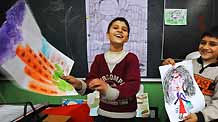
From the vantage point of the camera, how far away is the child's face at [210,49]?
55.9 inches

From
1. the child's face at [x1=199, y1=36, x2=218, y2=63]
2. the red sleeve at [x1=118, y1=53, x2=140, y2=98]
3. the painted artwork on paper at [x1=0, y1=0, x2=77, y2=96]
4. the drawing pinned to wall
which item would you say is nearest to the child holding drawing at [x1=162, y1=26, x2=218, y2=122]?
the child's face at [x1=199, y1=36, x2=218, y2=63]

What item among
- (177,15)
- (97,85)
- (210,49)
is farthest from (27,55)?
(177,15)

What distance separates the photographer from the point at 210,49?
55.8 inches

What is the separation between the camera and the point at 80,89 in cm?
129

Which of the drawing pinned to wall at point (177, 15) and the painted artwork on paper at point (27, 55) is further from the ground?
the drawing pinned to wall at point (177, 15)

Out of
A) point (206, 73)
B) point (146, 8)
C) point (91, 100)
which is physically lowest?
point (91, 100)

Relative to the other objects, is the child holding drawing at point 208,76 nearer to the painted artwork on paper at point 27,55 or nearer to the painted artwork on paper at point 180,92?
the painted artwork on paper at point 180,92

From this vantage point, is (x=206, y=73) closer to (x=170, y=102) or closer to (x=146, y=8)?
(x=170, y=102)

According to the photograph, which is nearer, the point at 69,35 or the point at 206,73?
the point at 206,73

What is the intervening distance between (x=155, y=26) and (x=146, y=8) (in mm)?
170

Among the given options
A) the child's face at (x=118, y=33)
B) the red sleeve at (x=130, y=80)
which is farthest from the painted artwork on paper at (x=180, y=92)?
the child's face at (x=118, y=33)

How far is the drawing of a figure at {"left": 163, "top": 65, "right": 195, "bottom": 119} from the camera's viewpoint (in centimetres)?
137

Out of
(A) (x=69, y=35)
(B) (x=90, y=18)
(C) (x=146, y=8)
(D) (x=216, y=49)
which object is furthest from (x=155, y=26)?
(D) (x=216, y=49)

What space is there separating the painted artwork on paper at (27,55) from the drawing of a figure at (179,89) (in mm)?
600
